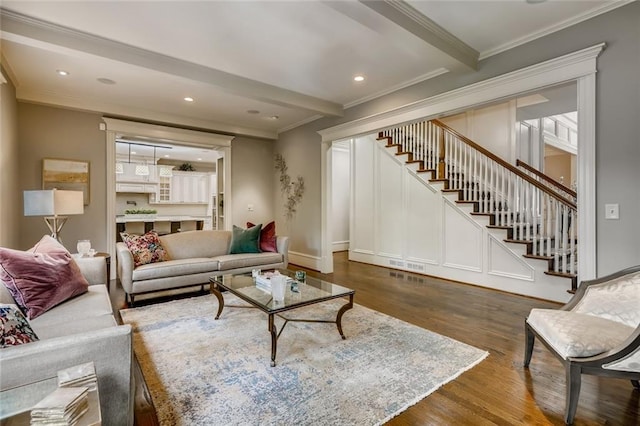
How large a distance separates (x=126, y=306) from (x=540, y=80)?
4982 mm

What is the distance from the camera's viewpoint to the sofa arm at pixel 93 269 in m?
2.87

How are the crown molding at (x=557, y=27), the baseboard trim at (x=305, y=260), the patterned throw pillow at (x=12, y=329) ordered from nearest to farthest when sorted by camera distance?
1. the patterned throw pillow at (x=12, y=329)
2. the crown molding at (x=557, y=27)
3. the baseboard trim at (x=305, y=260)

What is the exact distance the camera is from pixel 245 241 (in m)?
4.73

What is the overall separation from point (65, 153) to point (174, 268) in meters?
2.60

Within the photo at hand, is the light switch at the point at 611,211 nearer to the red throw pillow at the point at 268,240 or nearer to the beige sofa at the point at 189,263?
the beige sofa at the point at 189,263

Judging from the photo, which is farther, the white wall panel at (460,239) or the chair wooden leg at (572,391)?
the white wall panel at (460,239)

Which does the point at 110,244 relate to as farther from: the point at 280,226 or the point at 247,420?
the point at 247,420

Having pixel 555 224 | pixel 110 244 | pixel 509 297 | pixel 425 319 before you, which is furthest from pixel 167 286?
pixel 555 224

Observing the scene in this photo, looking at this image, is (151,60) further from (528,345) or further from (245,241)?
(528,345)

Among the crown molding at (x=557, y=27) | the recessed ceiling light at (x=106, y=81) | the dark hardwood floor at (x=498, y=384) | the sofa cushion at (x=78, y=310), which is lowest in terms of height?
the dark hardwood floor at (x=498, y=384)

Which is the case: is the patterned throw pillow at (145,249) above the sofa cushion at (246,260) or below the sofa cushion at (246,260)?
above

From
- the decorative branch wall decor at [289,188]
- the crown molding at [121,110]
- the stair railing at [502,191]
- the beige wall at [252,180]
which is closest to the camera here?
the stair railing at [502,191]

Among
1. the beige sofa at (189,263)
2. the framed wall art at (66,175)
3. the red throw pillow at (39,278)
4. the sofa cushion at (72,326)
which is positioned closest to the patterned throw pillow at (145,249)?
the beige sofa at (189,263)

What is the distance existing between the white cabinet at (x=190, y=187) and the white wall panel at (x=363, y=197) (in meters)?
5.91
